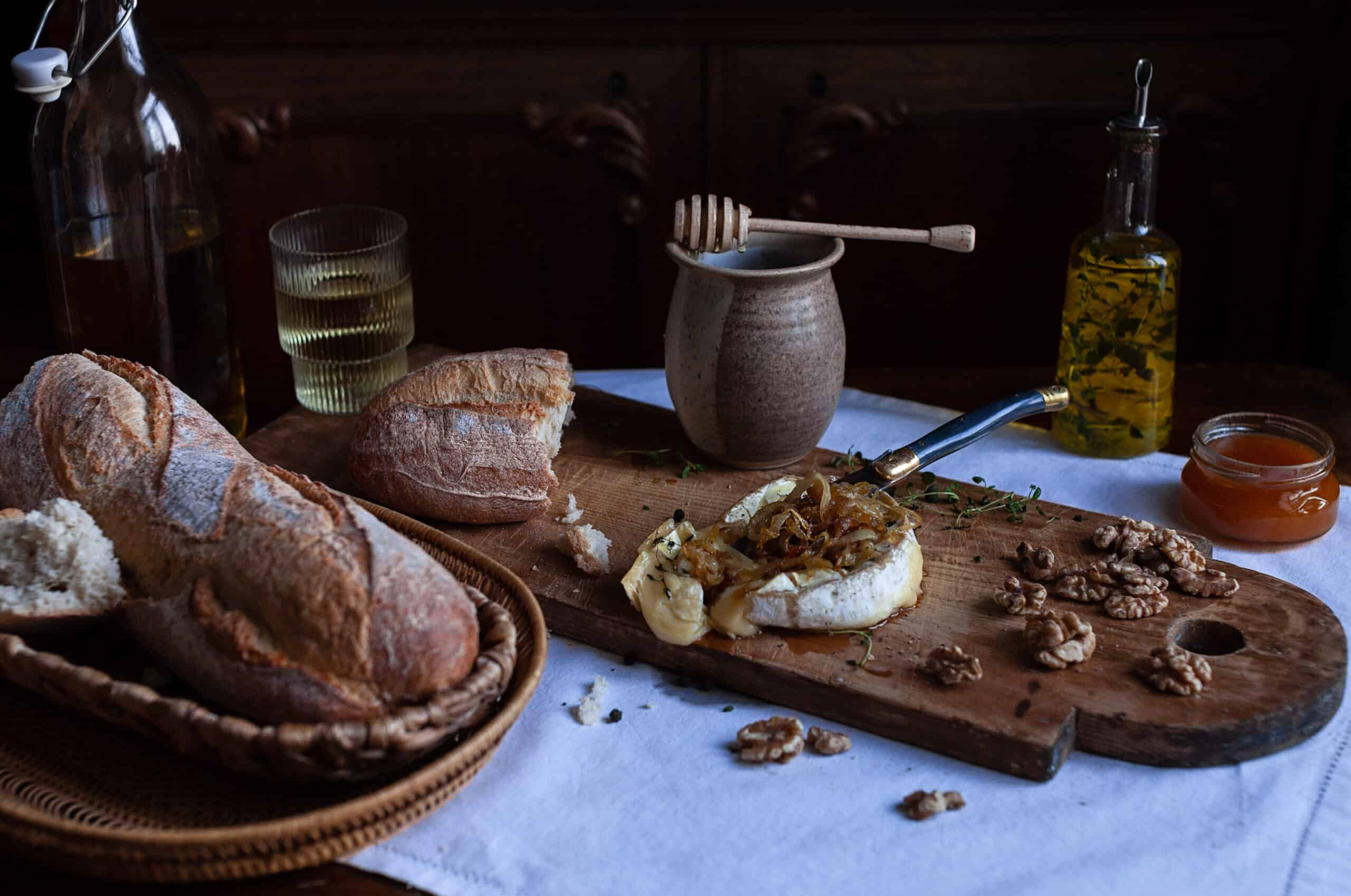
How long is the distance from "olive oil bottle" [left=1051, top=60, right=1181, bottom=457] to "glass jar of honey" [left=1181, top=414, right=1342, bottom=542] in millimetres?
176

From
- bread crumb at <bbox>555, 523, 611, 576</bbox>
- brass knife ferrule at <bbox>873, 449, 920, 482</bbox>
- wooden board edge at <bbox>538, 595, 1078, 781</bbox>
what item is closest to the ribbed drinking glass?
bread crumb at <bbox>555, 523, 611, 576</bbox>

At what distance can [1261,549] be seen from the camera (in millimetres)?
1902

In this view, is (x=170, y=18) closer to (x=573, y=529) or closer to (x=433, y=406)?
(x=433, y=406)

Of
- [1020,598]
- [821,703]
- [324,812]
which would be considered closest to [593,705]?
[821,703]

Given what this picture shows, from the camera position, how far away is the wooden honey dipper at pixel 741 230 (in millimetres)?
1962

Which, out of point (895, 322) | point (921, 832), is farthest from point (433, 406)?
point (895, 322)

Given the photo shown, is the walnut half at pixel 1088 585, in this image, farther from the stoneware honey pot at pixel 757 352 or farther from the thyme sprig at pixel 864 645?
the stoneware honey pot at pixel 757 352

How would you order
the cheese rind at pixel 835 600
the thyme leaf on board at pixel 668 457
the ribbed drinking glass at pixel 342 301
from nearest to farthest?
the cheese rind at pixel 835 600, the thyme leaf on board at pixel 668 457, the ribbed drinking glass at pixel 342 301

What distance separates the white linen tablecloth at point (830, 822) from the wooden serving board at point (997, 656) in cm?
3

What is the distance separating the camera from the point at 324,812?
1.26 meters

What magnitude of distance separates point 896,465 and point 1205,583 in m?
0.46

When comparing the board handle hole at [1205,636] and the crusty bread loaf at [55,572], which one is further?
the board handle hole at [1205,636]

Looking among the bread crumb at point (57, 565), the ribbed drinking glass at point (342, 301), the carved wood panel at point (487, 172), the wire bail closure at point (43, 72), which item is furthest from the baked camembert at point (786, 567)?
the carved wood panel at point (487, 172)

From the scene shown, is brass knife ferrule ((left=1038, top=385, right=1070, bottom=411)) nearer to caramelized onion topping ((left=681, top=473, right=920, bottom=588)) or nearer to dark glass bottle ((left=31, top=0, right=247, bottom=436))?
caramelized onion topping ((left=681, top=473, right=920, bottom=588))
